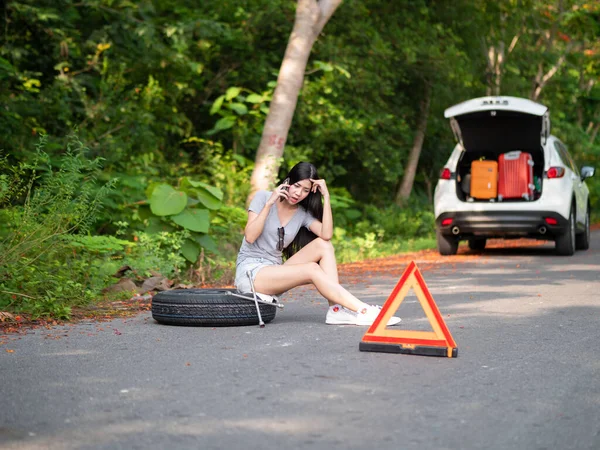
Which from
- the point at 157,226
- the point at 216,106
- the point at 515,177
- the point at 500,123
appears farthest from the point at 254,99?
the point at 157,226

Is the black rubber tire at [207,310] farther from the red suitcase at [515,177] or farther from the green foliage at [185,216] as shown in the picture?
the red suitcase at [515,177]

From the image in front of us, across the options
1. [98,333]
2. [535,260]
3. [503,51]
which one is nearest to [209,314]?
[98,333]

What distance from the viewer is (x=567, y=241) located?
56.1 feet

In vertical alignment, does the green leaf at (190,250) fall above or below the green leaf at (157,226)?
below

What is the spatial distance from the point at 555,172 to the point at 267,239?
8769 mm

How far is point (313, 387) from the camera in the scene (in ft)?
20.2

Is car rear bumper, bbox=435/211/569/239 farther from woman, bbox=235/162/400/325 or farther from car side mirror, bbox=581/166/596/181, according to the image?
woman, bbox=235/162/400/325

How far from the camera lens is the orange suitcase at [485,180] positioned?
17.2 m

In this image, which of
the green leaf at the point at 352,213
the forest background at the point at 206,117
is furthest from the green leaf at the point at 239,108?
the green leaf at the point at 352,213

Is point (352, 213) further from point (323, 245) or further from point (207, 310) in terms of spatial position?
point (207, 310)

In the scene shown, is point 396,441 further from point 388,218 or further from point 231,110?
point 388,218

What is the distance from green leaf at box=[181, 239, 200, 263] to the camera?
13.3 metres

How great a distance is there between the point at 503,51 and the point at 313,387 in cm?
2701

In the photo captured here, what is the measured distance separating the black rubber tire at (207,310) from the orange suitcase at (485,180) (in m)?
9.00
